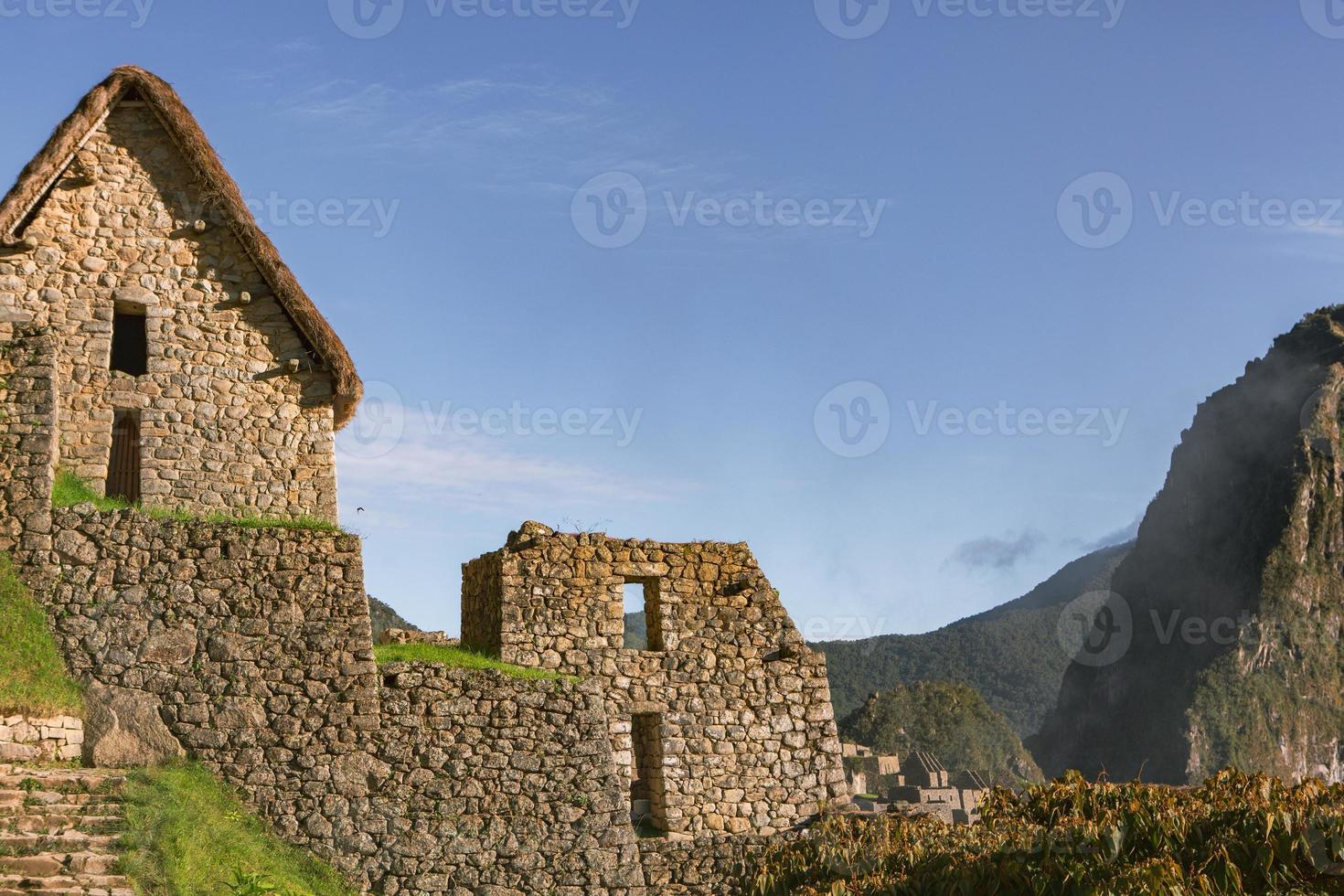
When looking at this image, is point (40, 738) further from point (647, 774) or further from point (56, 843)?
point (647, 774)

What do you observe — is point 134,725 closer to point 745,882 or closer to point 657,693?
point 657,693

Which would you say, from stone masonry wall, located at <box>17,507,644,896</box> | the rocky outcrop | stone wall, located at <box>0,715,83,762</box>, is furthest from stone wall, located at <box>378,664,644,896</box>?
stone wall, located at <box>0,715,83,762</box>

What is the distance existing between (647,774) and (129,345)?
29.4 feet

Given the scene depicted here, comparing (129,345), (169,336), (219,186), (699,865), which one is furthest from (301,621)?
(219,186)

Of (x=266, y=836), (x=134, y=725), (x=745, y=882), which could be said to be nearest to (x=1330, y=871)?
(x=745, y=882)

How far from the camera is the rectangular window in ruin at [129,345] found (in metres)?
16.5

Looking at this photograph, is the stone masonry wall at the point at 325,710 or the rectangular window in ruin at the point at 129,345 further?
the rectangular window in ruin at the point at 129,345

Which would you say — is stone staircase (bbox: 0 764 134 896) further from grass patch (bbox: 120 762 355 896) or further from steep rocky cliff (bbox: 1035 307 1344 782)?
steep rocky cliff (bbox: 1035 307 1344 782)

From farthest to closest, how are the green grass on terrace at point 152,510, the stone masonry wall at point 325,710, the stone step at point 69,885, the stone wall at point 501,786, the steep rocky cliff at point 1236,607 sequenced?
the steep rocky cliff at point 1236,607, the green grass on terrace at point 152,510, the stone wall at point 501,786, the stone masonry wall at point 325,710, the stone step at point 69,885

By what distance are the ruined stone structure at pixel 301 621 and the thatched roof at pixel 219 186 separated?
0.03 meters

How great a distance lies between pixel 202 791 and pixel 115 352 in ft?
21.8

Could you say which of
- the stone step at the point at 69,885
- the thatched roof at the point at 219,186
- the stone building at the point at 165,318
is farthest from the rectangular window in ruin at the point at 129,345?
the stone step at the point at 69,885

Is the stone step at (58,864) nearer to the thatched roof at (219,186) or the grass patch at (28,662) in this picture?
the grass patch at (28,662)

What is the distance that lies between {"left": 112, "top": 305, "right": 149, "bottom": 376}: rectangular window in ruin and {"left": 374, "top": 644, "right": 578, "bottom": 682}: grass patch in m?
5.03
